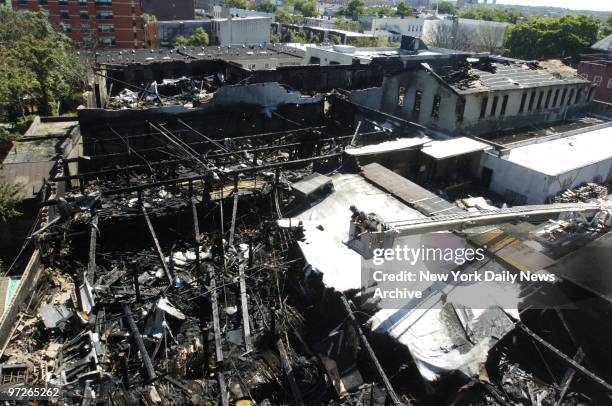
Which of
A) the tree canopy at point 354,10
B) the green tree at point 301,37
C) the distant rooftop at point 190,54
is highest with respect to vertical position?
the tree canopy at point 354,10

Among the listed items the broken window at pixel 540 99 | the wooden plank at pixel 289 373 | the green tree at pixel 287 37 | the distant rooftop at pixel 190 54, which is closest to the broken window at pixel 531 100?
the broken window at pixel 540 99

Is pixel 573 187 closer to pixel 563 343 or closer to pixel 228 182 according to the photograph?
pixel 563 343

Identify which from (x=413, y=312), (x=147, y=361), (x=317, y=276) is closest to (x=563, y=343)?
(x=413, y=312)

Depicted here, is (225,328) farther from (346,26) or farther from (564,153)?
(346,26)

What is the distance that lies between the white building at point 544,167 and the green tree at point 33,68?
27.2m

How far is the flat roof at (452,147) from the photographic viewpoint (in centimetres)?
2183

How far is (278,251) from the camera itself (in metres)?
16.3

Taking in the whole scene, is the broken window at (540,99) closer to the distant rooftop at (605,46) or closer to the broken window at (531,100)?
the broken window at (531,100)

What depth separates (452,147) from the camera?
22.7 metres

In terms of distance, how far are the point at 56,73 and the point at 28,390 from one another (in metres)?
29.8

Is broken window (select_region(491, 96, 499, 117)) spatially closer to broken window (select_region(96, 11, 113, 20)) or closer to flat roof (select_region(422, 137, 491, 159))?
flat roof (select_region(422, 137, 491, 159))

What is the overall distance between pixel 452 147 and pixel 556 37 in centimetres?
5447

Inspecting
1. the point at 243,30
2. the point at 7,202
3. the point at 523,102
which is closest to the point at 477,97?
the point at 523,102

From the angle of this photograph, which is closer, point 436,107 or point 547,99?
point 436,107
